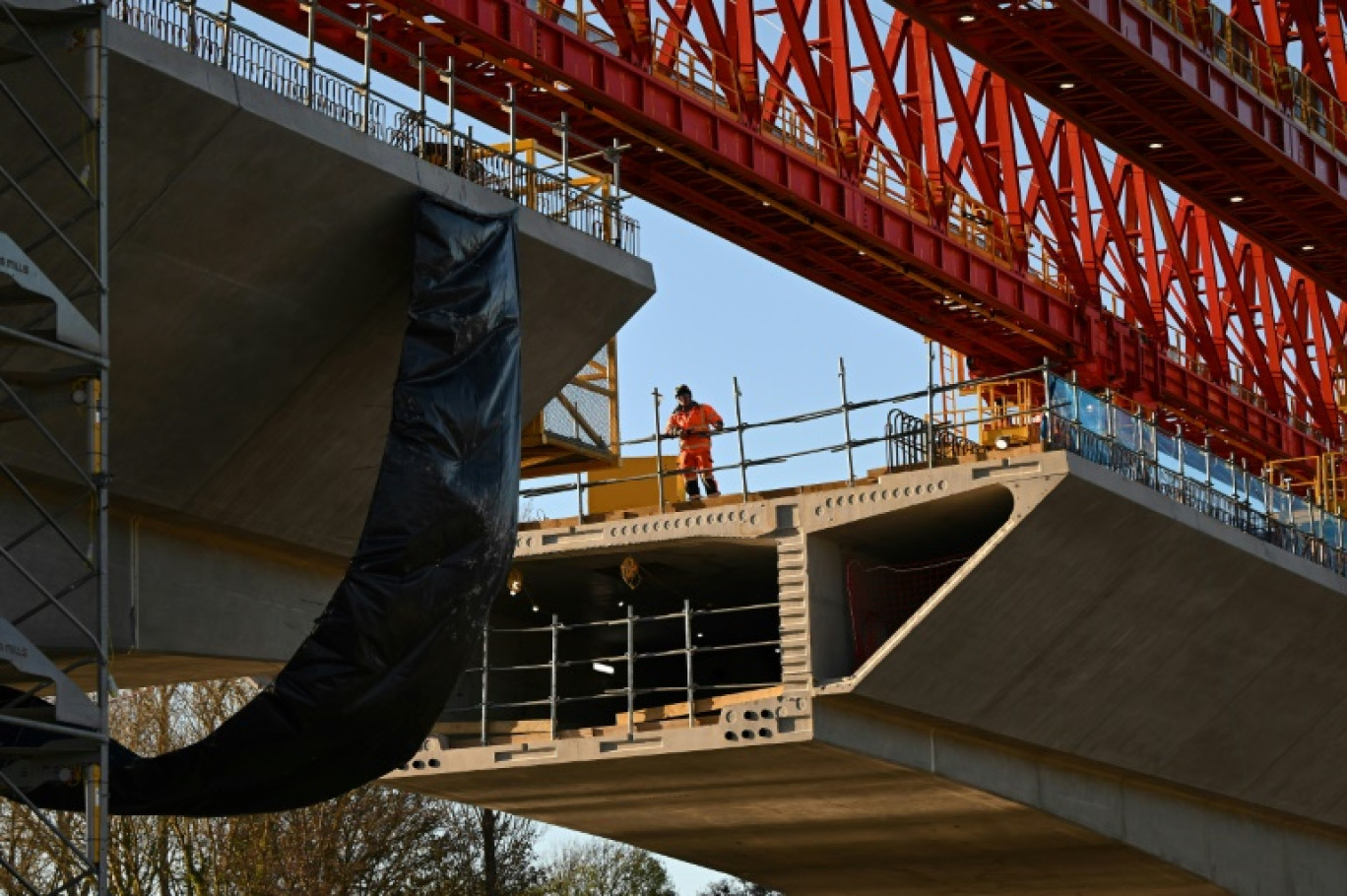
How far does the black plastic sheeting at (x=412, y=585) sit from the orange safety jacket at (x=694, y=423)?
10313 millimetres

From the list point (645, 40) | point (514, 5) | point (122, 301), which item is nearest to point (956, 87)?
point (645, 40)

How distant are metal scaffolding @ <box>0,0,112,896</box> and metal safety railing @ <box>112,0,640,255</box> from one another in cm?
112

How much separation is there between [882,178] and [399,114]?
60.7 ft

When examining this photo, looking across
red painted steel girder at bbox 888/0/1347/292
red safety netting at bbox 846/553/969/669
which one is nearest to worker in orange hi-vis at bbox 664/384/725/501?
red safety netting at bbox 846/553/969/669

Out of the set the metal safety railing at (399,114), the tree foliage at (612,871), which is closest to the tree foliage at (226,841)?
the tree foliage at (612,871)

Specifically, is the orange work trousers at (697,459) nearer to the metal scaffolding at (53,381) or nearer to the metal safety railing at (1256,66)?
the metal safety railing at (1256,66)

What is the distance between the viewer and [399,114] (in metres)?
24.3

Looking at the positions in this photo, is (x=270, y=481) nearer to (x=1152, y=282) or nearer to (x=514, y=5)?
(x=514, y=5)

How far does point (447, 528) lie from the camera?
75.0 feet

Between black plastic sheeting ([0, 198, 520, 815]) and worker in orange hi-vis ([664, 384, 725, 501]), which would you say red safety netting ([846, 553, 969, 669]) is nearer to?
worker in orange hi-vis ([664, 384, 725, 501])

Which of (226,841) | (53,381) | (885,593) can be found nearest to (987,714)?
(885,593)

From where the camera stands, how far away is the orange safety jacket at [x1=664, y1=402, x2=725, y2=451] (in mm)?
34531

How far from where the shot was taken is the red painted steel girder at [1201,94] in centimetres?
3503

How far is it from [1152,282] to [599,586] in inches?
845
